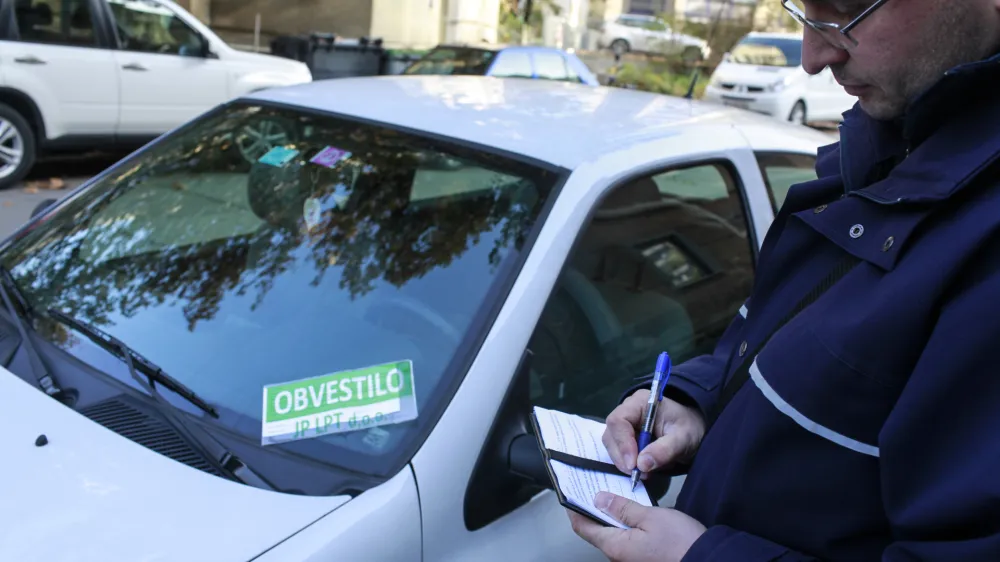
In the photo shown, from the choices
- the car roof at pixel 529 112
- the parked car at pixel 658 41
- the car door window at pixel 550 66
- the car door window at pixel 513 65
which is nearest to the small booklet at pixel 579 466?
the car roof at pixel 529 112

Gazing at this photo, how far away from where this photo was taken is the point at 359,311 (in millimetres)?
1906

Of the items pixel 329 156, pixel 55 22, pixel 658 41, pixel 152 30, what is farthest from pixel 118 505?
pixel 658 41

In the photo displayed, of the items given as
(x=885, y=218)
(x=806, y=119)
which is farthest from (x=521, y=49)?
(x=885, y=218)

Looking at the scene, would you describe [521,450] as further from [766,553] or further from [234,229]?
[234,229]

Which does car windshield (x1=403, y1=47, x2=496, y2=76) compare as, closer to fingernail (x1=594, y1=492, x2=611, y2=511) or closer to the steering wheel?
the steering wheel

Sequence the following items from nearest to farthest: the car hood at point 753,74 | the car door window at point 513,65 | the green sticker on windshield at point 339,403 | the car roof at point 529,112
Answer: the green sticker on windshield at point 339,403
the car roof at point 529,112
the car door window at point 513,65
the car hood at point 753,74

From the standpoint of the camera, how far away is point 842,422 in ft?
3.13

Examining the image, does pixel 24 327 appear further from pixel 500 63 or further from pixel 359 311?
pixel 500 63

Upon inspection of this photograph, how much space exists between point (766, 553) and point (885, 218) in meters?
0.41

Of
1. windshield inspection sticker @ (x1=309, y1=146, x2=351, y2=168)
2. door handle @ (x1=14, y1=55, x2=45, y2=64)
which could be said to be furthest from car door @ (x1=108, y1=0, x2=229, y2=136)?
windshield inspection sticker @ (x1=309, y1=146, x2=351, y2=168)

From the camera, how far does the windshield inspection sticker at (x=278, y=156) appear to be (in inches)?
Result: 94.1

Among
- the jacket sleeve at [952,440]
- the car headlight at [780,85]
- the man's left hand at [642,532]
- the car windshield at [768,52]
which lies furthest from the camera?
the car windshield at [768,52]

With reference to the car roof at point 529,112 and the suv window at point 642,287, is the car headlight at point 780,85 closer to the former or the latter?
the car roof at point 529,112

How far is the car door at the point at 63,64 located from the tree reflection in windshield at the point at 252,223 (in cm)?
524
